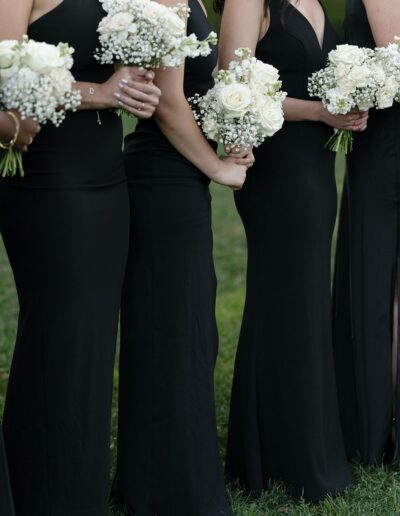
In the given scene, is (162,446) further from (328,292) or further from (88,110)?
(88,110)

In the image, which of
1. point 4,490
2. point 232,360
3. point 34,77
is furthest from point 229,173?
point 232,360

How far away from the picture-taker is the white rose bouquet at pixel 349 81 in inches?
197

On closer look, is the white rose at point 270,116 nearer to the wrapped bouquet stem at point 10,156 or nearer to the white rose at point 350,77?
the white rose at point 350,77

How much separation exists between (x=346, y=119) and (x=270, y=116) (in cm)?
72

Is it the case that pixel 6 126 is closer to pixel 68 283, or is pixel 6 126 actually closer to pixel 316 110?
pixel 68 283

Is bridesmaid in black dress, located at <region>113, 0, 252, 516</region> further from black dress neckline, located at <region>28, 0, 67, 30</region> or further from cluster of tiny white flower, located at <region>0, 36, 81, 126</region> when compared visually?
cluster of tiny white flower, located at <region>0, 36, 81, 126</region>

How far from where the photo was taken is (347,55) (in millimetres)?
5000

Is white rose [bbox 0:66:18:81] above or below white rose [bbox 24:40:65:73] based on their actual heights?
below

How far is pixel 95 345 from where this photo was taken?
445 cm

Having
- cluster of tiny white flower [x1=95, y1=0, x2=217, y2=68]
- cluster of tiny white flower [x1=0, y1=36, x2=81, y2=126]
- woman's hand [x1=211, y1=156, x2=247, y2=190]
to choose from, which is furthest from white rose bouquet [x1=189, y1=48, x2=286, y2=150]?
cluster of tiny white flower [x1=0, y1=36, x2=81, y2=126]

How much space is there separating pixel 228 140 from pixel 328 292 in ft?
3.87

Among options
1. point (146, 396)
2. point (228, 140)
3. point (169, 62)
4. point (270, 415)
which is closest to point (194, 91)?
point (228, 140)

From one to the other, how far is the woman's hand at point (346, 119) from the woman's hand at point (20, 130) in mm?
1723

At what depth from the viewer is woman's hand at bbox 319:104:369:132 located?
5213 millimetres
